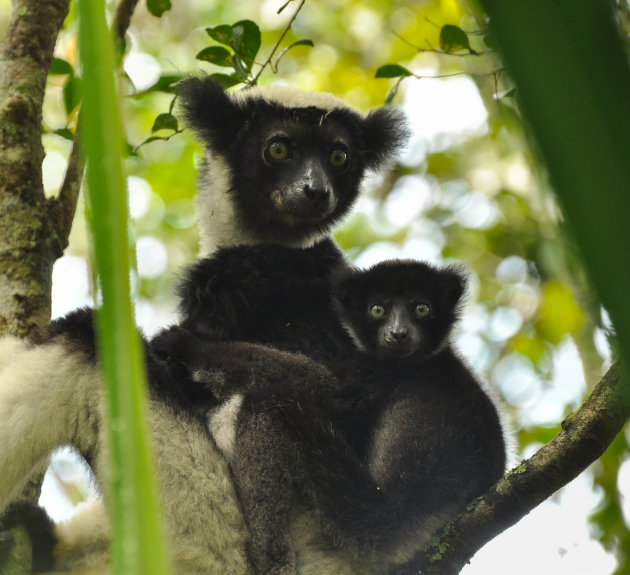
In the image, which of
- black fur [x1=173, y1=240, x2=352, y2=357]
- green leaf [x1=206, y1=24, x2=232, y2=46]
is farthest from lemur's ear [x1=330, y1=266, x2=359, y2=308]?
green leaf [x1=206, y1=24, x2=232, y2=46]

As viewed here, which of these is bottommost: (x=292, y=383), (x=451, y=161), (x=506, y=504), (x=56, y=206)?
(x=506, y=504)

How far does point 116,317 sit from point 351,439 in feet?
9.89

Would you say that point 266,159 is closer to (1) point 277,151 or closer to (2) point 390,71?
(1) point 277,151

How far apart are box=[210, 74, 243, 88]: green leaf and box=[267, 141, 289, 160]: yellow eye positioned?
0.52 metres

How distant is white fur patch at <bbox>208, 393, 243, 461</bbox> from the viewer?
11.2 ft

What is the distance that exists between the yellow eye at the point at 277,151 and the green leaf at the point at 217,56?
0.56 meters

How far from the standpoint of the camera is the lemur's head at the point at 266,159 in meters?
4.55

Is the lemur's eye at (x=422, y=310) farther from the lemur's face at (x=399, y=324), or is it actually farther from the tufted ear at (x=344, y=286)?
the tufted ear at (x=344, y=286)

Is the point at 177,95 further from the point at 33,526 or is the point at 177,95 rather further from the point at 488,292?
the point at 488,292

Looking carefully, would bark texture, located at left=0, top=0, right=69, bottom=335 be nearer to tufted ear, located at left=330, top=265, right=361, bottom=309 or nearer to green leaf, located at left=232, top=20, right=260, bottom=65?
green leaf, located at left=232, top=20, right=260, bottom=65

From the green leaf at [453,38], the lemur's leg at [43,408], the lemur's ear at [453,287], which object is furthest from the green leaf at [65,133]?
the lemur's ear at [453,287]

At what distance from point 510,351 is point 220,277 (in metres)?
5.63

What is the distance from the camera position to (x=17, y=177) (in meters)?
3.77

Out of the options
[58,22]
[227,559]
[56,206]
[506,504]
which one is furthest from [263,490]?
[58,22]
